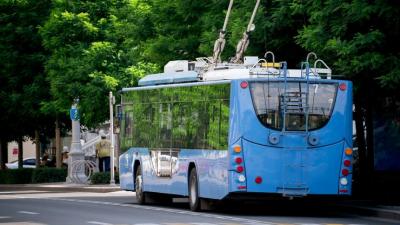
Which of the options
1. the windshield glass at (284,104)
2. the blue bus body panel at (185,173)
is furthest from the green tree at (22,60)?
the windshield glass at (284,104)

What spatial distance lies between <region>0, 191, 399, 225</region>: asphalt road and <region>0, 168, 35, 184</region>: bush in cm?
2167

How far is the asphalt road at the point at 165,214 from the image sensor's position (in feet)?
83.4

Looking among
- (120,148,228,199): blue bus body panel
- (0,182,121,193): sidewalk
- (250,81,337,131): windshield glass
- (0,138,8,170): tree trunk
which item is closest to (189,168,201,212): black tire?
(120,148,228,199): blue bus body panel

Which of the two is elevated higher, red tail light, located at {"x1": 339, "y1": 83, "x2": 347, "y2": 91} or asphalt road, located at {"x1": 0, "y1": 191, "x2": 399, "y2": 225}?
red tail light, located at {"x1": 339, "y1": 83, "x2": 347, "y2": 91}

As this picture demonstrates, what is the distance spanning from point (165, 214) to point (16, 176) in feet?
101

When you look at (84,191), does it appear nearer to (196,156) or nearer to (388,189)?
(388,189)

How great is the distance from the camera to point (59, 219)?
86.8 feet

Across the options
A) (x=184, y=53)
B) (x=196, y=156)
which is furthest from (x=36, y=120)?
(x=196, y=156)

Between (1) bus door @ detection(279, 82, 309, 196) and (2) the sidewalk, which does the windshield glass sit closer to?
(1) bus door @ detection(279, 82, 309, 196)

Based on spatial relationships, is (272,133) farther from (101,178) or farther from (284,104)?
(101,178)

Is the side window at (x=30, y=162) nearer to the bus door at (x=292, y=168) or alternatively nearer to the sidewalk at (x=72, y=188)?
the sidewalk at (x=72, y=188)

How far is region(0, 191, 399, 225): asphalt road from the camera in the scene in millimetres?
25422

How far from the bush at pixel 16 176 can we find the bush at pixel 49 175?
1.29 metres

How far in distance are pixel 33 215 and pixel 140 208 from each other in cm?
353
